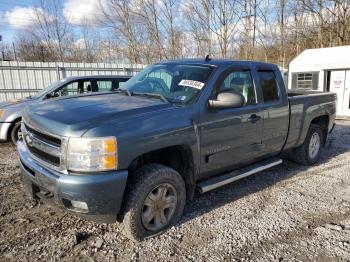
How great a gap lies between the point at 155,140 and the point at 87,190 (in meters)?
0.81

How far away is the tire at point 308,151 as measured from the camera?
5785 mm

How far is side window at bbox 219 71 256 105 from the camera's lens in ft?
13.4

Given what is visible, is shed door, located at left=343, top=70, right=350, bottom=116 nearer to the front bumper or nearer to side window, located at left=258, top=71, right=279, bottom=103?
side window, located at left=258, top=71, right=279, bottom=103

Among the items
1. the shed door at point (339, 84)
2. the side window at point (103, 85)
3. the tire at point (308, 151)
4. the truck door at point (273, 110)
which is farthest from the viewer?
the shed door at point (339, 84)

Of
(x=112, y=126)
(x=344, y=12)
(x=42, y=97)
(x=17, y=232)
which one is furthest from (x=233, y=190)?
(x=344, y=12)

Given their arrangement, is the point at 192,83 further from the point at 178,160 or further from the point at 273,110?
the point at 273,110

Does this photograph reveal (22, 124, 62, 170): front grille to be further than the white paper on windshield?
No

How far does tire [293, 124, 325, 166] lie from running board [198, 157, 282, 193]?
43.3 inches

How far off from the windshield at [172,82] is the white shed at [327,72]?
412 inches

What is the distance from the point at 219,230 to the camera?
137 inches

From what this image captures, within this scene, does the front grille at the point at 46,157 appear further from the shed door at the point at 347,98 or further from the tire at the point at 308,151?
the shed door at the point at 347,98

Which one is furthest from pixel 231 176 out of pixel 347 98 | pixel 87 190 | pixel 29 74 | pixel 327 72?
pixel 29 74

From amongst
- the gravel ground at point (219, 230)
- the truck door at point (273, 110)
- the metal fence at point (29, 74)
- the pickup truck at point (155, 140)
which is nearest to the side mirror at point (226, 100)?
the pickup truck at point (155, 140)

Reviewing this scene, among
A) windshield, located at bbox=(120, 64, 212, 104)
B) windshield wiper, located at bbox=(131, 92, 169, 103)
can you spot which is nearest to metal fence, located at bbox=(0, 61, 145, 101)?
windshield, located at bbox=(120, 64, 212, 104)
